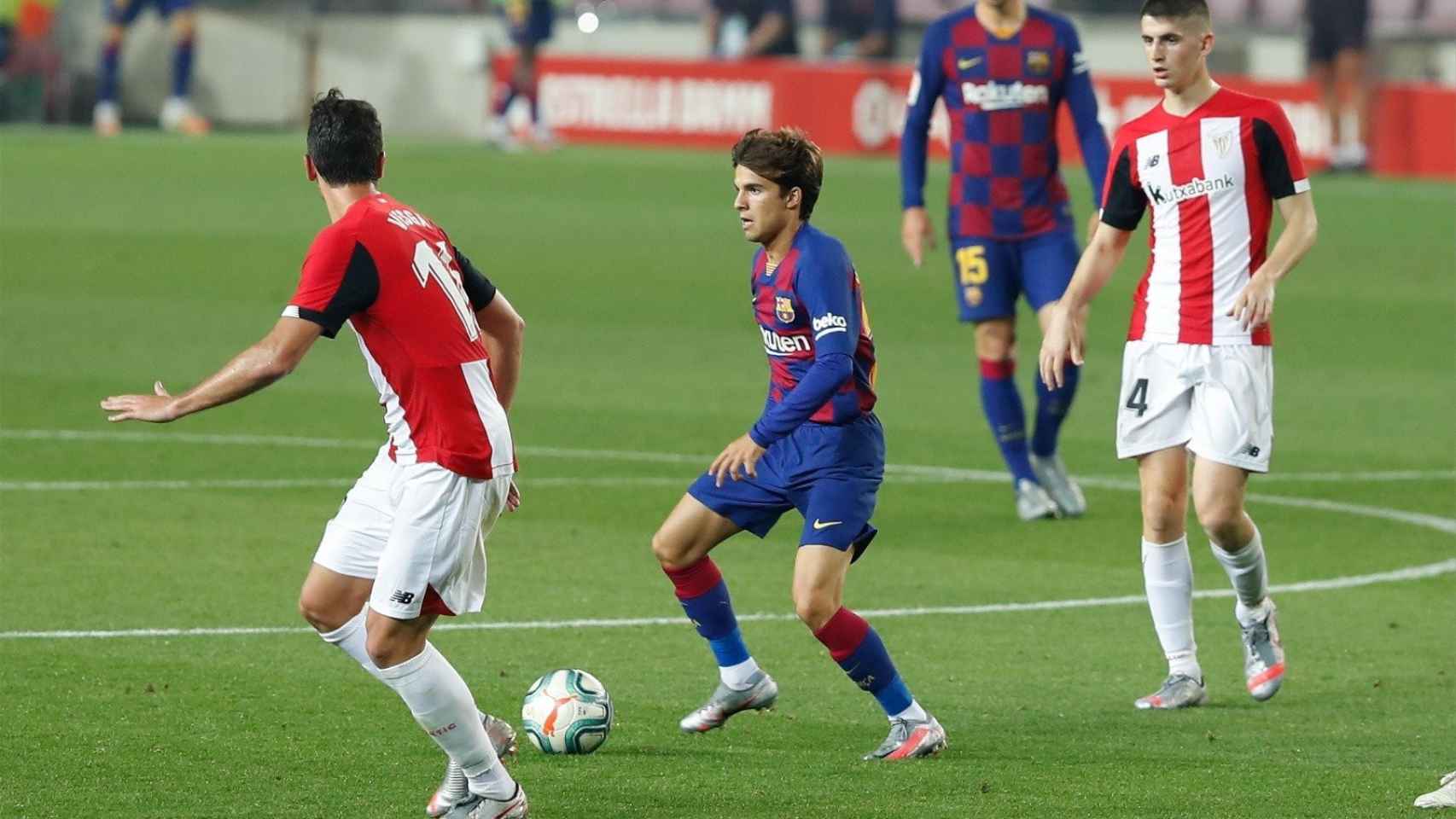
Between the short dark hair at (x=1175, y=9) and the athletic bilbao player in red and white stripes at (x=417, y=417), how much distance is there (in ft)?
7.73

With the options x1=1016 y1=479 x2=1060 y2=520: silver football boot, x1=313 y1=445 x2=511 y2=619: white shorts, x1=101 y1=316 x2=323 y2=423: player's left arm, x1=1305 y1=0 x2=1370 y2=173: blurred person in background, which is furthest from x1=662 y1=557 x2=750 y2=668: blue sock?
x1=1305 y1=0 x2=1370 y2=173: blurred person in background

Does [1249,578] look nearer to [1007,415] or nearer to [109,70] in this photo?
[1007,415]

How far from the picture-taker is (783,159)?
253 inches

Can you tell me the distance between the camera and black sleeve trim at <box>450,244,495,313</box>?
600cm

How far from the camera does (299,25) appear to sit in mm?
32938

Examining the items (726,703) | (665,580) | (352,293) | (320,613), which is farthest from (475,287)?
(665,580)

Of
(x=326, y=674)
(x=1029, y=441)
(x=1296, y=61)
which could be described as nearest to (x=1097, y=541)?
(x=1029, y=441)

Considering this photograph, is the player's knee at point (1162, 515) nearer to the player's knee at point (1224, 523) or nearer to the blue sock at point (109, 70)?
the player's knee at point (1224, 523)

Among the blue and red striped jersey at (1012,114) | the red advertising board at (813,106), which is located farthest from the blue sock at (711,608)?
the red advertising board at (813,106)

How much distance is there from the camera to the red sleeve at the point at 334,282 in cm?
552

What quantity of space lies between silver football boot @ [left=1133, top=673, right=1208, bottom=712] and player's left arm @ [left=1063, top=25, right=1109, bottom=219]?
3.69 meters

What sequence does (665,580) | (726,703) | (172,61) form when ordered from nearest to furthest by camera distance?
(726,703), (665,580), (172,61)

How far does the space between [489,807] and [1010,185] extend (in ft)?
17.8

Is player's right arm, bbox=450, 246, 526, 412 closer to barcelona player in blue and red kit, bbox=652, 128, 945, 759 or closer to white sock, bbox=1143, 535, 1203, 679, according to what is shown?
barcelona player in blue and red kit, bbox=652, 128, 945, 759
